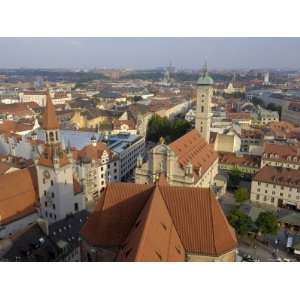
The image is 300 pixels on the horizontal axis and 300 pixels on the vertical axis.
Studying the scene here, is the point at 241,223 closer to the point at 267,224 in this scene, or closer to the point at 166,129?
the point at 267,224

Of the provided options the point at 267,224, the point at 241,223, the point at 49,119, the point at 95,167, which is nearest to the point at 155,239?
the point at 49,119

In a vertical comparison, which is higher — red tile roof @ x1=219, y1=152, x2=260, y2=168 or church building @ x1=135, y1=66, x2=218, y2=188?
church building @ x1=135, y1=66, x2=218, y2=188

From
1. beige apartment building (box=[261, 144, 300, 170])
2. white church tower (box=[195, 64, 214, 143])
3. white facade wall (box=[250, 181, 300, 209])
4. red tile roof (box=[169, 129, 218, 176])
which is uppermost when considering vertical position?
Answer: white church tower (box=[195, 64, 214, 143])

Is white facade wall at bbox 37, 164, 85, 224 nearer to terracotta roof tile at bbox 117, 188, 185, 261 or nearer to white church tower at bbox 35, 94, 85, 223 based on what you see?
white church tower at bbox 35, 94, 85, 223

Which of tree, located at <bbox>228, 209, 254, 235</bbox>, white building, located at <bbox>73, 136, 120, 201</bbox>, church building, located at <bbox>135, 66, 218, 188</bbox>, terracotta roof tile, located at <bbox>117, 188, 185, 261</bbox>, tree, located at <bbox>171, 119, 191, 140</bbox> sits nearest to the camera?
terracotta roof tile, located at <bbox>117, 188, 185, 261</bbox>

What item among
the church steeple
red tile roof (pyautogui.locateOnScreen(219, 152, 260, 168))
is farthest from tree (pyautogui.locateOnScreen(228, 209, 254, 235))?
red tile roof (pyautogui.locateOnScreen(219, 152, 260, 168))

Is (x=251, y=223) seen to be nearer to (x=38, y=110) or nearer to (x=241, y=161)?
(x=241, y=161)
